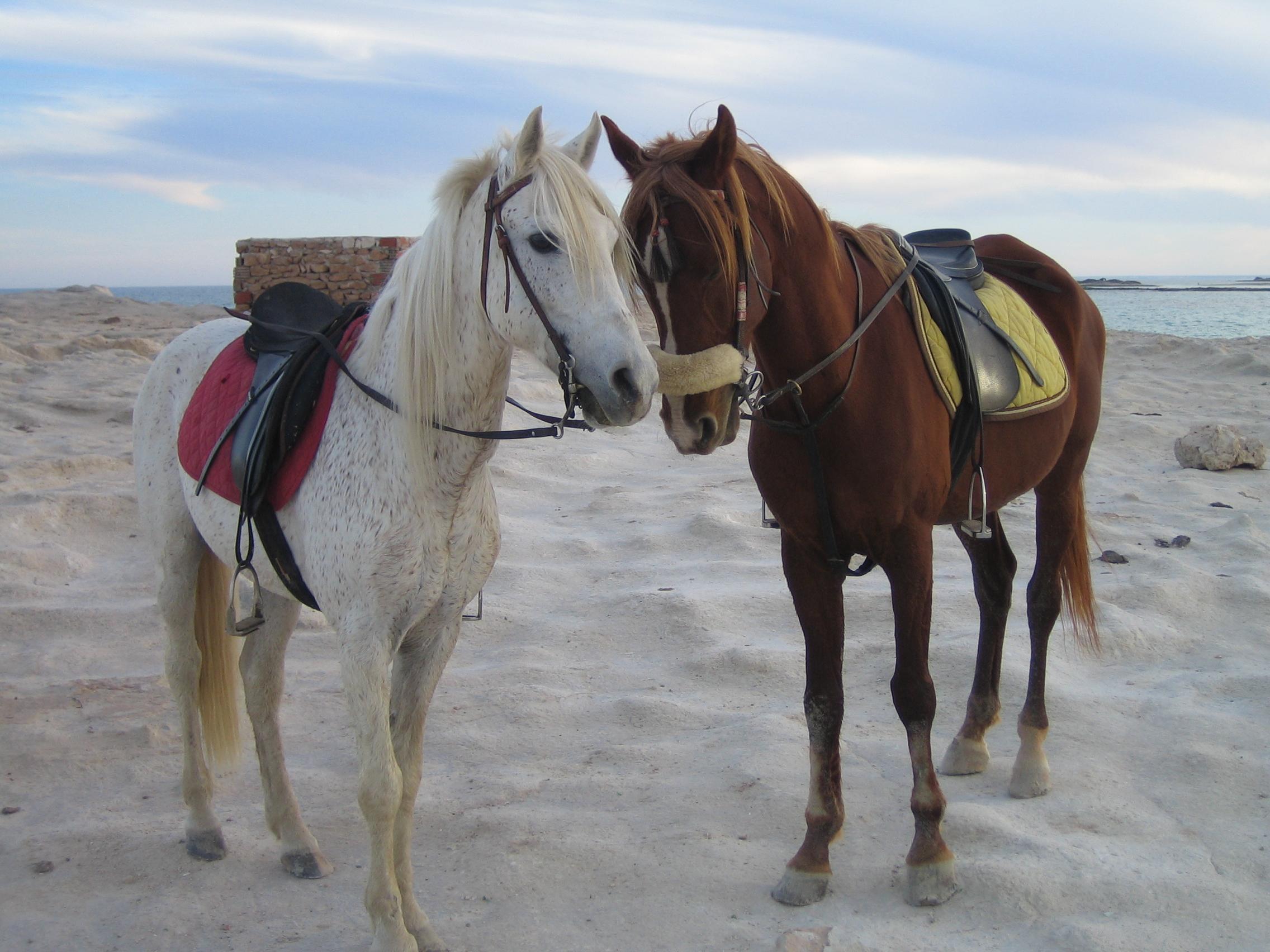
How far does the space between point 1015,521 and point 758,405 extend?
4007 mm

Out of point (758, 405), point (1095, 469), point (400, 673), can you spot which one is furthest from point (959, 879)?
point (1095, 469)

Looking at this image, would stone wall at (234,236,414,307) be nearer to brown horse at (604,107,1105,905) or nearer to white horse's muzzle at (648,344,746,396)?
brown horse at (604,107,1105,905)

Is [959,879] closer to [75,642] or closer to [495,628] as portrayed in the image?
[495,628]

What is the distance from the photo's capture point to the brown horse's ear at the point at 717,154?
2.21 meters

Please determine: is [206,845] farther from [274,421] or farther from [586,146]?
[586,146]

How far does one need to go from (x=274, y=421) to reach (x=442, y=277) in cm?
64

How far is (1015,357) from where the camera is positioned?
3074 mm

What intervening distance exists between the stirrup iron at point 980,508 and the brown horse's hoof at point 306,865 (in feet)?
7.18

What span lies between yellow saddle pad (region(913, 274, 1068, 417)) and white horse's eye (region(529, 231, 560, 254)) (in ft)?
4.06

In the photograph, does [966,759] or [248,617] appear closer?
[248,617]

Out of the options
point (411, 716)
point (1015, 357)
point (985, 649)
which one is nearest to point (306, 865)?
point (411, 716)

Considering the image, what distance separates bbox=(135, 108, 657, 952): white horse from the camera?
77.0 inches

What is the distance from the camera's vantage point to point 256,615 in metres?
2.73

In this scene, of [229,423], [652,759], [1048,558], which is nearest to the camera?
[229,423]
